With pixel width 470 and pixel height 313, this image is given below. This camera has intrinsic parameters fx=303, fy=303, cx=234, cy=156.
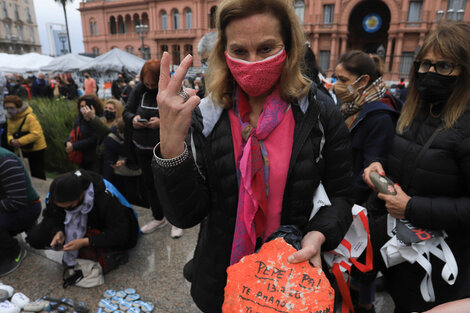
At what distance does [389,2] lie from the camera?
28.3 m

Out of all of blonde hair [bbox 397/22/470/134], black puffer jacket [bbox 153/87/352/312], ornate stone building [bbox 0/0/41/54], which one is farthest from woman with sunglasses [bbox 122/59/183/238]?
ornate stone building [bbox 0/0/41/54]

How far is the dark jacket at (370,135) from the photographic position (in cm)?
232

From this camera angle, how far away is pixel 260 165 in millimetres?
1226

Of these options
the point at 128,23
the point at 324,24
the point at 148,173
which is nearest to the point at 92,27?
the point at 128,23

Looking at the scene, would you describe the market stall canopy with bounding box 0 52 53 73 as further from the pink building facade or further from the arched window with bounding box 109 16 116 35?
the arched window with bounding box 109 16 116 35

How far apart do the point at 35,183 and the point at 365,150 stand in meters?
5.22

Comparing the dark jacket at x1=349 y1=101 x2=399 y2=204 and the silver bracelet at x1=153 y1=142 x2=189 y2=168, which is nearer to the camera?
the silver bracelet at x1=153 y1=142 x2=189 y2=168

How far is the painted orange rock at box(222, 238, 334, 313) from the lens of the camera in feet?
3.14

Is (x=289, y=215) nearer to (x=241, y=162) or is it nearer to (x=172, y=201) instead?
(x=241, y=162)

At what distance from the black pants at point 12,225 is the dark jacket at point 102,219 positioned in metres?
0.31

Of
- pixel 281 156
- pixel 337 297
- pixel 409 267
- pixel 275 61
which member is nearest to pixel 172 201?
pixel 281 156

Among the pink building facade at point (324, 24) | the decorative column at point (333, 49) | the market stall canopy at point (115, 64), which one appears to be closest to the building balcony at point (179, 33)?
the pink building facade at point (324, 24)

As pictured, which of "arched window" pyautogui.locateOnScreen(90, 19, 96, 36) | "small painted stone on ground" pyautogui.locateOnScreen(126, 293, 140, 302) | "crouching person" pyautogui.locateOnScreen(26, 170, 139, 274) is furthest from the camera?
"arched window" pyautogui.locateOnScreen(90, 19, 96, 36)

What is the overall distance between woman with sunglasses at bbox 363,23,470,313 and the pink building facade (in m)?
24.7
